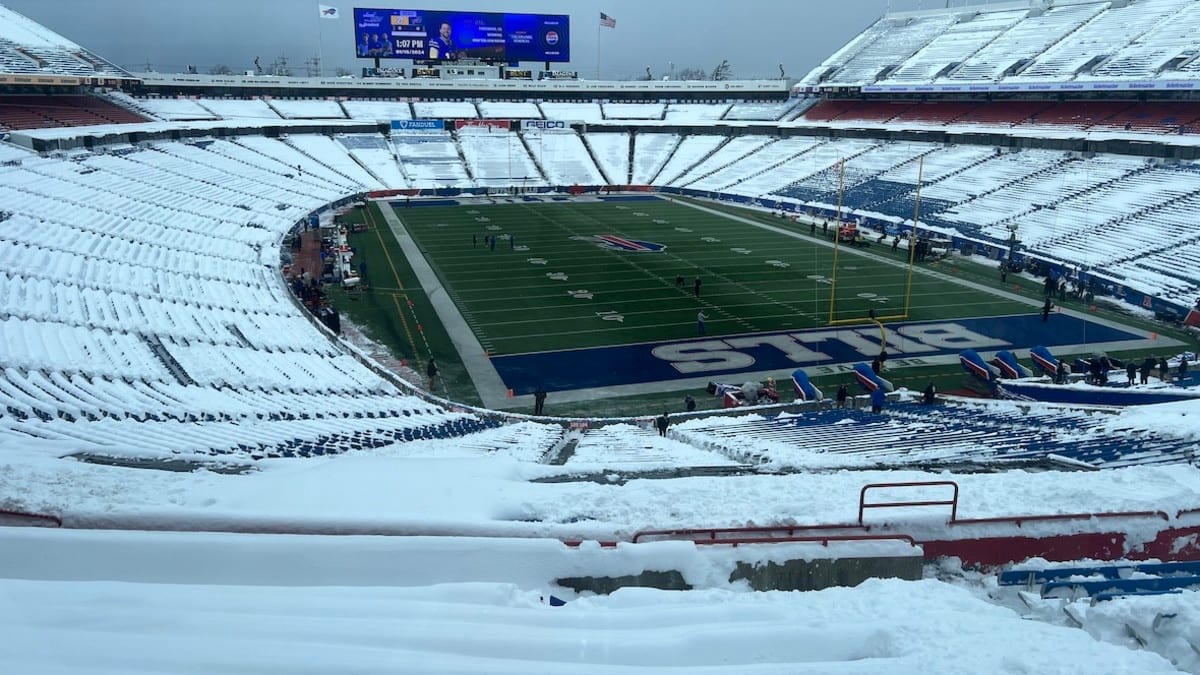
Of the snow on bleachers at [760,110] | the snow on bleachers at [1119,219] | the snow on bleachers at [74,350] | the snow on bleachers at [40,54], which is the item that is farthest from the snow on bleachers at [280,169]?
the snow on bleachers at [1119,219]

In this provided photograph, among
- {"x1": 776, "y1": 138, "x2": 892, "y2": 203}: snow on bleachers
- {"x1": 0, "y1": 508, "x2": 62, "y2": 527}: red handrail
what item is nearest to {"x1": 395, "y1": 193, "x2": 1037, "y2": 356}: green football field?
{"x1": 776, "y1": 138, "x2": 892, "y2": 203}: snow on bleachers

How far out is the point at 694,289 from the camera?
27547 millimetres

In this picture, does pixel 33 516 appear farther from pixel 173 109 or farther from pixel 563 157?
pixel 173 109

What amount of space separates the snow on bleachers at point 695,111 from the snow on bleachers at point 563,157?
30.3ft

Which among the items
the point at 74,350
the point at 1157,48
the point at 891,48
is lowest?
the point at 74,350

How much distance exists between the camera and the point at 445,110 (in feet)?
225

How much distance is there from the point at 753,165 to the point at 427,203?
22.0 m

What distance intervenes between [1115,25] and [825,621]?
5498 centimetres

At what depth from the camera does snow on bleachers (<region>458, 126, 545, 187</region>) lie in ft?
186

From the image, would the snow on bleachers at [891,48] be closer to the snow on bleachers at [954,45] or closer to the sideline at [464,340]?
the snow on bleachers at [954,45]

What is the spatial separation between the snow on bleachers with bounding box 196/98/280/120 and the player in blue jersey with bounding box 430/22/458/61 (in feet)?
45.4

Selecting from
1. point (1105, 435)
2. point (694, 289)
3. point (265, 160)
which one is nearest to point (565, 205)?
point (265, 160)

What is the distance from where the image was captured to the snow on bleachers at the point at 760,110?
65.4m

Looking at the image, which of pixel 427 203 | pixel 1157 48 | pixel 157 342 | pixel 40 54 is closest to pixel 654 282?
pixel 157 342
